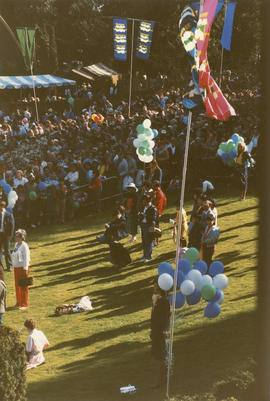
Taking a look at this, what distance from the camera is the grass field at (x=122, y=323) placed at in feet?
34.0

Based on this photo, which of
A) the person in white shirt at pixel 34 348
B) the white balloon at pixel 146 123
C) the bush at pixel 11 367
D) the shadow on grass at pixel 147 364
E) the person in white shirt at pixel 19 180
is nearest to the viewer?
the bush at pixel 11 367

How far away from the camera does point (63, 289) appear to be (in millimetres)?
14828

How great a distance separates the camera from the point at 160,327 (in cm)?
996

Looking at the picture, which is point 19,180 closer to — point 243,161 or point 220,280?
point 243,161

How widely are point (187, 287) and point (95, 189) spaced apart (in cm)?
1007

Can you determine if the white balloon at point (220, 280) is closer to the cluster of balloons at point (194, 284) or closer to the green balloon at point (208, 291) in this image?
the cluster of balloons at point (194, 284)

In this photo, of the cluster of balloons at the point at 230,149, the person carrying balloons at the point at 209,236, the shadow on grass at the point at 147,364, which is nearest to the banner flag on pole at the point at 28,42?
the cluster of balloons at the point at 230,149

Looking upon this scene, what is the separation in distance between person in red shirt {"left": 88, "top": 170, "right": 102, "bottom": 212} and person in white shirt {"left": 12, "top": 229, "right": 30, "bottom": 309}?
6227mm

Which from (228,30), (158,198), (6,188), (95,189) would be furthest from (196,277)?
(228,30)

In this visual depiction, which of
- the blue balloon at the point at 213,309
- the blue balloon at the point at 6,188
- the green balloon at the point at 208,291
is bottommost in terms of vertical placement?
the blue balloon at the point at 6,188

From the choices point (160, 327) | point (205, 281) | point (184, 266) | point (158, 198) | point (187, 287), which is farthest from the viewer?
point (158, 198)

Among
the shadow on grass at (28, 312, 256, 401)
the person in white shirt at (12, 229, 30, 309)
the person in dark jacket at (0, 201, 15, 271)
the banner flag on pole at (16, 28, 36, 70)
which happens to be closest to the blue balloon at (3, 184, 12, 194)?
the person in dark jacket at (0, 201, 15, 271)

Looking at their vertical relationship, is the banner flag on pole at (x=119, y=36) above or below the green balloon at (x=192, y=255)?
above

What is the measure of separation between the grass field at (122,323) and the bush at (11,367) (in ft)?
3.33
